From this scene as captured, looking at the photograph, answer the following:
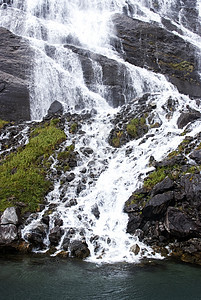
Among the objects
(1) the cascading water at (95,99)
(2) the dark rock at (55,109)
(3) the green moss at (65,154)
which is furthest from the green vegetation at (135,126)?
(2) the dark rock at (55,109)

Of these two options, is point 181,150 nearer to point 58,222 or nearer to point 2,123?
point 58,222

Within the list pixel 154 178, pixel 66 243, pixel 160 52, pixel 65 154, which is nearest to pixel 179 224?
pixel 154 178

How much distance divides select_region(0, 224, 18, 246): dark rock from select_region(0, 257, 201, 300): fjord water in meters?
0.93

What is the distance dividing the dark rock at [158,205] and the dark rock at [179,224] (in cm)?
31

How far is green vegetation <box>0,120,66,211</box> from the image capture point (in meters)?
12.9

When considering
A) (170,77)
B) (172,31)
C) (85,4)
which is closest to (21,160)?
(170,77)

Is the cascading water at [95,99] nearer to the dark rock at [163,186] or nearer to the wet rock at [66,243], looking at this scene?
the wet rock at [66,243]

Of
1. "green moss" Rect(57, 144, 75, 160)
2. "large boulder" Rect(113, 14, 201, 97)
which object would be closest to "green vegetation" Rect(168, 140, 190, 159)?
"green moss" Rect(57, 144, 75, 160)

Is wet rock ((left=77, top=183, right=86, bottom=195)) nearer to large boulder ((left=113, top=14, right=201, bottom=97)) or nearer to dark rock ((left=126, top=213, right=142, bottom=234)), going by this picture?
dark rock ((left=126, top=213, right=142, bottom=234))

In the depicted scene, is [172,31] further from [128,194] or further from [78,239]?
[78,239]

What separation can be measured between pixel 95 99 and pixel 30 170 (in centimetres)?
1120

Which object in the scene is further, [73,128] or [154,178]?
[73,128]

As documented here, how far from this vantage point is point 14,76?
80.1 feet

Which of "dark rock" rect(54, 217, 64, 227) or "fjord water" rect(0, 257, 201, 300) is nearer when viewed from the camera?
"fjord water" rect(0, 257, 201, 300)
